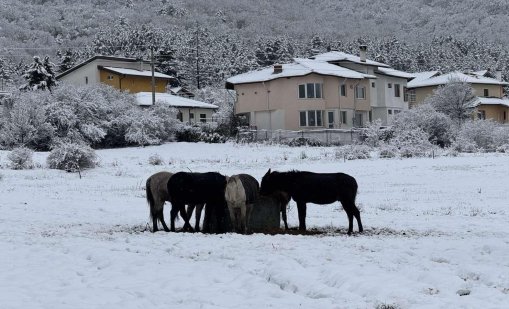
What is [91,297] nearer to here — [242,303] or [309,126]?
[242,303]

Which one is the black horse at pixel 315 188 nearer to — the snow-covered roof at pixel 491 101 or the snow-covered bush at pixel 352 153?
the snow-covered bush at pixel 352 153

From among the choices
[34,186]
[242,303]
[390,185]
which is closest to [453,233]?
[242,303]

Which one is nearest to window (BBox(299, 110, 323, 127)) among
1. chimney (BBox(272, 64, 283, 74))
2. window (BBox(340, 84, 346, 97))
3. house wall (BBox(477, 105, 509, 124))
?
window (BBox(340, 84, 346, 97))

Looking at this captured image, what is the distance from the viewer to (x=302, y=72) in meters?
58.7

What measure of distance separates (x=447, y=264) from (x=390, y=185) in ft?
55.9

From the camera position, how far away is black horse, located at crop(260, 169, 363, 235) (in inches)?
613

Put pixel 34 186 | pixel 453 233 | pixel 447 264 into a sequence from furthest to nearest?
1. pixel 34 186
2. pixel 453 233
3. pixel 447 264

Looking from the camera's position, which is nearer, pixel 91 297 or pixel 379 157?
pixel 91 297

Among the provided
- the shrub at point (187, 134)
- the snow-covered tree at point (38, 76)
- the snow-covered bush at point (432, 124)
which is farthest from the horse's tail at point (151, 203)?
the snow-covered tree at point (38, 76)

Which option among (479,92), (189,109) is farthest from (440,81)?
(189,109)

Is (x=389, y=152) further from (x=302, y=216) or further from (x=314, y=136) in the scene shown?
(x=302, y=216)

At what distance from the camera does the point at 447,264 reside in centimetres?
Result: 1139

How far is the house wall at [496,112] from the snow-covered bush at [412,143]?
38002 mm

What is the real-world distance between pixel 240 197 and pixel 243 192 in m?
0.14
